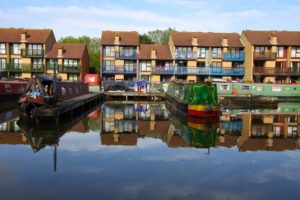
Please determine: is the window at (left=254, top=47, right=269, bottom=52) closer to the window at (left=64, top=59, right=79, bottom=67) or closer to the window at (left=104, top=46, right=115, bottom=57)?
the window at (left=104, top=46, right=115, bottom=57)

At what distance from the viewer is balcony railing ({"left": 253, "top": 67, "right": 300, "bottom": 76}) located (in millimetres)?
55375

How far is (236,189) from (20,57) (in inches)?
2104

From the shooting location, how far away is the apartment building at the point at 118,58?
57.1 metres

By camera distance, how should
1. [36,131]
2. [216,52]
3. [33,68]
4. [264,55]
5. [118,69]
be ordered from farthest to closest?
1. [216,52]
2. [118,69]
3. [33,68]
4. [264,55]
5. [36,131]

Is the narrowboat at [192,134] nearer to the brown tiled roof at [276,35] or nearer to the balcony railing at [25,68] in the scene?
the brown tiled roof at [276,35]

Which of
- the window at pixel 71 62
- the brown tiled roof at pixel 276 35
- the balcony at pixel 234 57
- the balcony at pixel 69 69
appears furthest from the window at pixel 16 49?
the brown tiled roof at pixel 276 35

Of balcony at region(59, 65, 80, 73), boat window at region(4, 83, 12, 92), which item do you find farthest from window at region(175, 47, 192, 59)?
boat window at region(4, 83, 12, 92)

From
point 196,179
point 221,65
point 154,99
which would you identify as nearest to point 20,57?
point 154,99

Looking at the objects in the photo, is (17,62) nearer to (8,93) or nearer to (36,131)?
(8,93)

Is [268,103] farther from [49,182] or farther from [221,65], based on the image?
[49,182]

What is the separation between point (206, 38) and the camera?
2335 inches


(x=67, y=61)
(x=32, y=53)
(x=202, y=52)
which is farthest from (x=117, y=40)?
(x=202, y=52)

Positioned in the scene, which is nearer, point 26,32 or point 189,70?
point 189,70

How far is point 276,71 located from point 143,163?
48.0m
